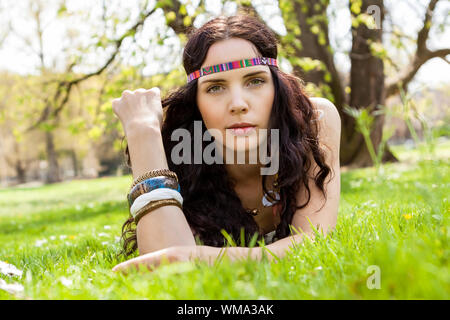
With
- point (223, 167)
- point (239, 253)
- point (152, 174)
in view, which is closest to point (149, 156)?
point (152, 174)

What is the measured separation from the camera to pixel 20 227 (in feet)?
22.3

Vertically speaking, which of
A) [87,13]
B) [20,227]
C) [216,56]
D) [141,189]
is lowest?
[20,227]

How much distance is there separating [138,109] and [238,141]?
69 cm

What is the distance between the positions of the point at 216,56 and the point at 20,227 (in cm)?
582

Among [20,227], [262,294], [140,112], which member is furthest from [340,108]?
[262,294]

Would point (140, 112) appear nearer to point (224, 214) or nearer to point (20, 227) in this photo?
point (224, 214)

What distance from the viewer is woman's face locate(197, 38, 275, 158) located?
2.35m

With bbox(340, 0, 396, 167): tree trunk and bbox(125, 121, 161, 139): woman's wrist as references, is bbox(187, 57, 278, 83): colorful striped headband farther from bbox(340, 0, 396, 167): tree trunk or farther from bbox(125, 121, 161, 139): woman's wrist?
Answer: bbox(340, 0, 396, 167): tree trunk

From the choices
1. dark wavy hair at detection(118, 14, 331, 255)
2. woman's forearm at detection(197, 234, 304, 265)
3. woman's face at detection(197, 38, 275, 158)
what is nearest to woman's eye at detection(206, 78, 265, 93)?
woman's face at detection(197, 38, 275, 158)

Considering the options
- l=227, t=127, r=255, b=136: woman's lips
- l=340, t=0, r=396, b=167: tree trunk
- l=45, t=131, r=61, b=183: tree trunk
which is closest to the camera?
l=227, t=127, r=255, b=136: woman's lips

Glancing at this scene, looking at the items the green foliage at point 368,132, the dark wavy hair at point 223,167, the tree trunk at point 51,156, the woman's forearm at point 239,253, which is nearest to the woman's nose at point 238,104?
the dark wavy hair at point 223,167

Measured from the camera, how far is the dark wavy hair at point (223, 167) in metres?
2.51

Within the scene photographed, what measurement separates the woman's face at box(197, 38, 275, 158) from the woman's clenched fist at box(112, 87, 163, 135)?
31 centimetres

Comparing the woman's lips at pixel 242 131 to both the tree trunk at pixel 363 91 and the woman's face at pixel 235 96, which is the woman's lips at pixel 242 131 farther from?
the tree trunk at pixel 363 91
